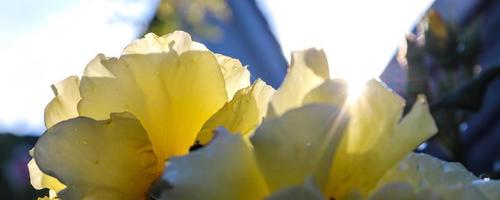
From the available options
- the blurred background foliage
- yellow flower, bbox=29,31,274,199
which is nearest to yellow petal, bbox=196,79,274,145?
yellow flower, bbox=29,31,274,199

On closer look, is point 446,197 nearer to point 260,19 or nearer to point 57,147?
point 57,147

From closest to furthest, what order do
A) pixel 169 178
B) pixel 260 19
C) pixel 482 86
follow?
pixel 169 178 → pixel 482 86 → pixel 260 19

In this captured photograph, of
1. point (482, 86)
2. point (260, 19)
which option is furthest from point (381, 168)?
point (260, 19)

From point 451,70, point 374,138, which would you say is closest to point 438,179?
point 374,138

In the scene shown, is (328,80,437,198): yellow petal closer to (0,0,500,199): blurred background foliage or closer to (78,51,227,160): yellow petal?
(78,51,227,160): yellow petal

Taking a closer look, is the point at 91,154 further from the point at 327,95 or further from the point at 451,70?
the point at 451,70

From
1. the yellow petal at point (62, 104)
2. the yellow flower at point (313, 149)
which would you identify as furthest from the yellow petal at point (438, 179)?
the yellow petal at point (62, 104)

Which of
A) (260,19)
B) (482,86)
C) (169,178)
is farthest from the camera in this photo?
(260,19)

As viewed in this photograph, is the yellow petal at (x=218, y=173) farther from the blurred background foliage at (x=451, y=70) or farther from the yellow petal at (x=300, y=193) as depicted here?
the blurred background foliage at (x=451, y=70)
